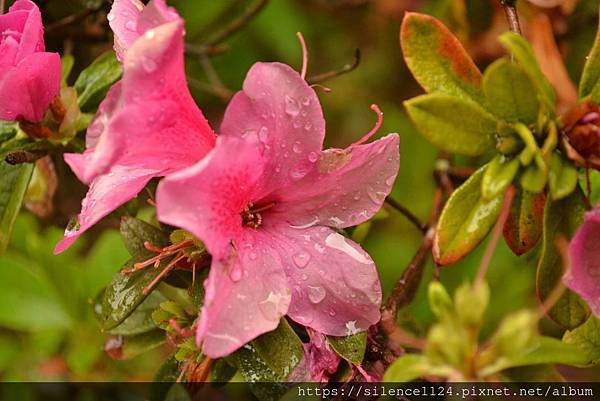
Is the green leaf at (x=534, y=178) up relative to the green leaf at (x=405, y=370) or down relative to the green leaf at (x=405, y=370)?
up

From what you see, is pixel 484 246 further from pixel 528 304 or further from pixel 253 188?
pixel 253 188

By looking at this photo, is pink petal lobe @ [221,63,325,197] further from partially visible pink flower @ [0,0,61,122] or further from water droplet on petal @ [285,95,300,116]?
partially visible pink flower @ [0,0,61,122]

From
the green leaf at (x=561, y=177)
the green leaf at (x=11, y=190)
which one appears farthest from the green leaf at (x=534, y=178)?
the green leaf at (x=11, y=190)

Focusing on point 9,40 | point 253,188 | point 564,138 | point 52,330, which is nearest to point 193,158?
point 253,188

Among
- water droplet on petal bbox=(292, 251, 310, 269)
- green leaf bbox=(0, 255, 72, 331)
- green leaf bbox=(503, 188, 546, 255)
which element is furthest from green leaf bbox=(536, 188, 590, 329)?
green leaf bbox=(0, 255, 72, 331)

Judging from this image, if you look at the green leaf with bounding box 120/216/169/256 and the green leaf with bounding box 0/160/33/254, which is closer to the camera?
the green leaf with bounding box 120/216/169/256

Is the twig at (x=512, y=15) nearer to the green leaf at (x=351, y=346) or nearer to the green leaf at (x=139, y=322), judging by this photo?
the green leaf at (x=351, y=346)
